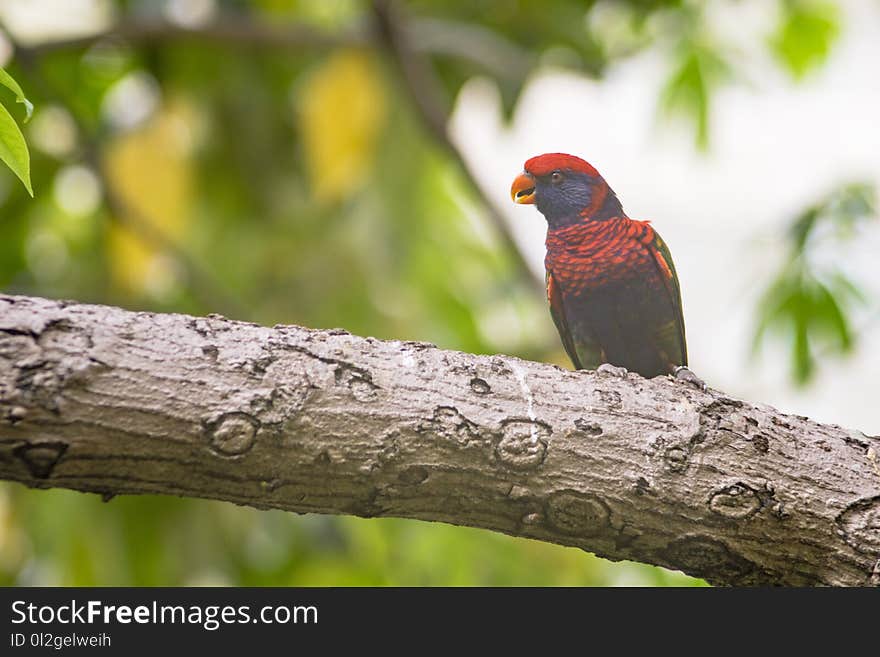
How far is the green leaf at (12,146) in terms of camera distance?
149cm

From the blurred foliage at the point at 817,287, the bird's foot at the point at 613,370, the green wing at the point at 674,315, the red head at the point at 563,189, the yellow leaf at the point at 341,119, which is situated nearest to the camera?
the red head at the point at 563,189

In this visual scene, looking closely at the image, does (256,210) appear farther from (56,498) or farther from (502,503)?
(502,503)

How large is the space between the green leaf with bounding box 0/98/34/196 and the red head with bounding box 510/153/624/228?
0.80 metres

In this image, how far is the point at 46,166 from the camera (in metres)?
5.50

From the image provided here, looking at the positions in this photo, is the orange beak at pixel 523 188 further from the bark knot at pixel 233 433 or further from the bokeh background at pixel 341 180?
the bokeh background at pixel 341 180

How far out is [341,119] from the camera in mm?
5434

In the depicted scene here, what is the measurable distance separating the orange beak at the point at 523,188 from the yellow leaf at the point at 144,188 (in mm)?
3764

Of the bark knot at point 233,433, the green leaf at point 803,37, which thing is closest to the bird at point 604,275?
the bark knot at point 233,433

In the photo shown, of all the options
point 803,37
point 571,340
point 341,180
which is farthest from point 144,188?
point 571,340

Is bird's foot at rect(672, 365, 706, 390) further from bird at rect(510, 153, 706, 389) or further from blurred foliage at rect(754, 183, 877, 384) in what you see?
blurred foliage at rect(754, 183, 877, 384)

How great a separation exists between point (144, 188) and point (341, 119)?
1.12 meters

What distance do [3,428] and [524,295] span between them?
468cm
